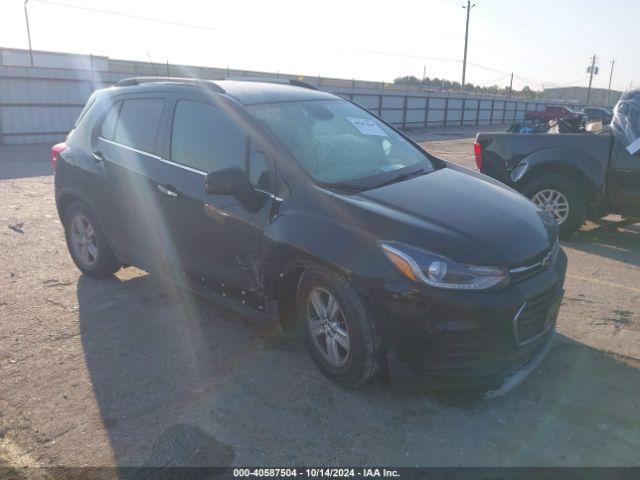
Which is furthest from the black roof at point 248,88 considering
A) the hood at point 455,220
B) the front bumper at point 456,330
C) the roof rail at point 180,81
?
the front bumper at point 456,330

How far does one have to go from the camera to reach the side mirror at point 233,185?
337 centimetres

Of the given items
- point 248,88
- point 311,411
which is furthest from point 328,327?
point 248,88

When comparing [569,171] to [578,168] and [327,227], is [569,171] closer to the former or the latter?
[578,168]

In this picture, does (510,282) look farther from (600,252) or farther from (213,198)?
(600,252)

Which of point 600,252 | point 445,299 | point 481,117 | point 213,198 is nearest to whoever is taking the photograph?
point 445,299

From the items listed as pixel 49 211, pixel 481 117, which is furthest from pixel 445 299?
pixel 481 117

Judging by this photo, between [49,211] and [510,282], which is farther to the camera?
[49,211]

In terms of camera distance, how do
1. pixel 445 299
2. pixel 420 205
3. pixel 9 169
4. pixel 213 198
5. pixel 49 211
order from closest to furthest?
pixel 445 299 < pixel 420 205 < pixel 213 198 < pixel 49 211 < pixel 9 169

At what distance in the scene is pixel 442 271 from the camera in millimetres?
2852

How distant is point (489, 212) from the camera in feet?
11.0

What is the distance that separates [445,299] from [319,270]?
0.77 m

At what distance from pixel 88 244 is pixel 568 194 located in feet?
18.0

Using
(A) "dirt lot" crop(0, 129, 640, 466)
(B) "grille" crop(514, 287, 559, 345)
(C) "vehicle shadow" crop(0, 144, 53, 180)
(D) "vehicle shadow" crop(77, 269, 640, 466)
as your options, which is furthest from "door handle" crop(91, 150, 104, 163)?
(C) "vehicle shadow" crop(0, 144, 53, 180)

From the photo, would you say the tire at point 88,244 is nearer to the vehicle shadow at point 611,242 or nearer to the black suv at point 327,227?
the black suv at point 327,227
